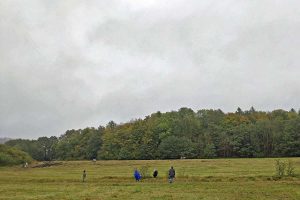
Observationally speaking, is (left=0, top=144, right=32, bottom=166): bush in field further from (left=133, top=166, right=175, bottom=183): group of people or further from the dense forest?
(left=133, top=166, right=175, bottom=183): group of people


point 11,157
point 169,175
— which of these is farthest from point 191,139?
point 169,175

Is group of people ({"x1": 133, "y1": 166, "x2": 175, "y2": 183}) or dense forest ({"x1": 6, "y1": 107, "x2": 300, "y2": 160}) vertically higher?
dense forest ({"x1": 6, "y1": 107, "x2": 300, "y2": 160})

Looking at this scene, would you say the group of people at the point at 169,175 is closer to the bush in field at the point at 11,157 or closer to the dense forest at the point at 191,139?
the bush in field at the point at 11,157

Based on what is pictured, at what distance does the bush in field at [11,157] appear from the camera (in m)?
105

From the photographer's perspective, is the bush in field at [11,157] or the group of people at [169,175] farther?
the bush in field at [11,157]

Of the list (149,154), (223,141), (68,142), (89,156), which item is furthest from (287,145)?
(68,142)

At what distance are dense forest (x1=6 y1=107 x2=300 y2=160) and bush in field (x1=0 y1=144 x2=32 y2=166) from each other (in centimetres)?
4104

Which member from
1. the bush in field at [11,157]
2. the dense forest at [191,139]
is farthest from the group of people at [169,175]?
the dense forest at [191,139]

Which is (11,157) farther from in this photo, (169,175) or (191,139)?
(169,175)

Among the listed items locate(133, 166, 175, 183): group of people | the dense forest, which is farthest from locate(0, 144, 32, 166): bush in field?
locate(133, 166, 175, 183): group of people

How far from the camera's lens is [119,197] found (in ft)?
103

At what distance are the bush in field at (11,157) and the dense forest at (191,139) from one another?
4104 cm

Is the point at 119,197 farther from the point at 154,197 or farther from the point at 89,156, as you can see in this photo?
the point at 89,156

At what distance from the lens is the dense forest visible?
5285 inches
